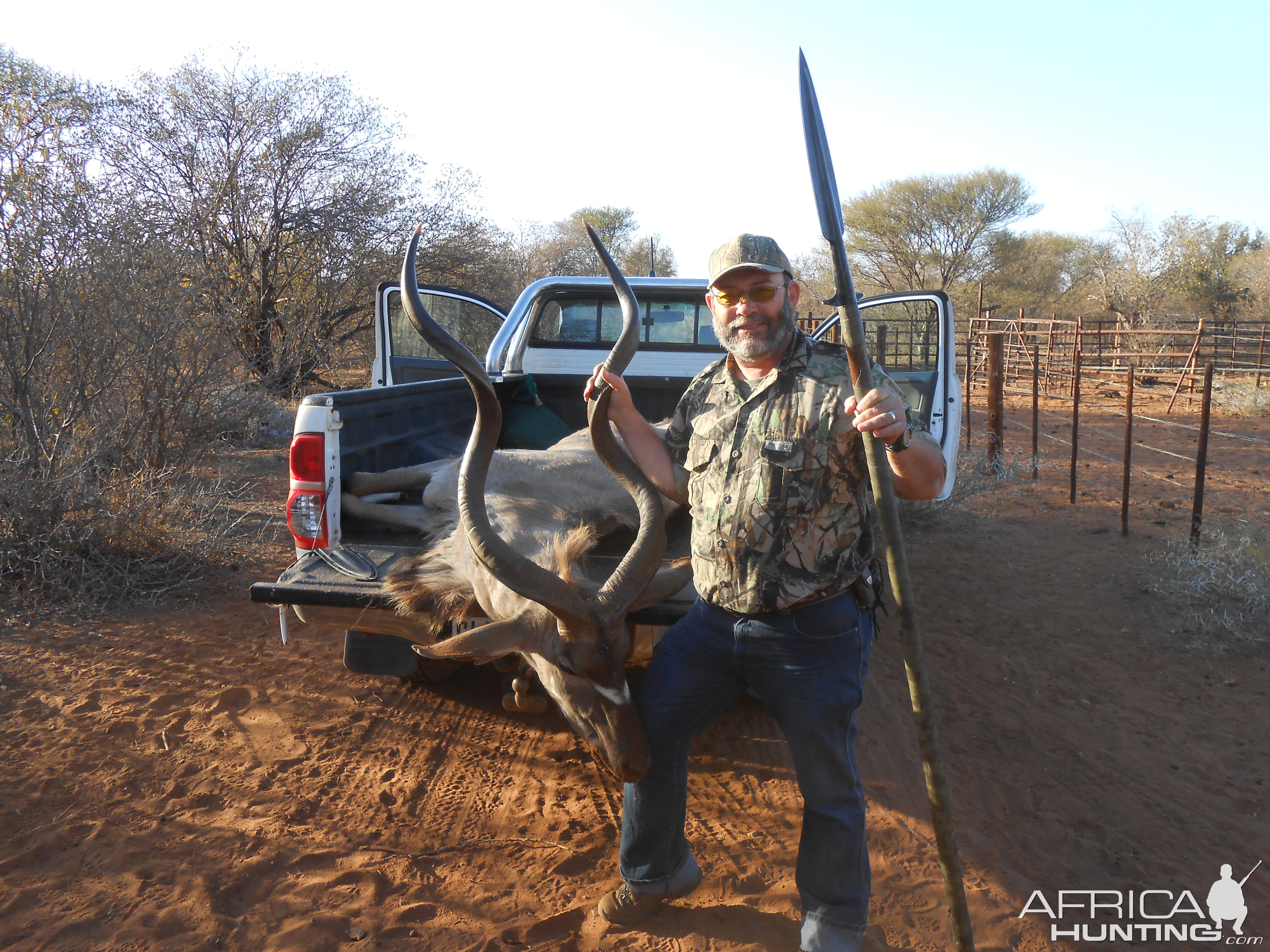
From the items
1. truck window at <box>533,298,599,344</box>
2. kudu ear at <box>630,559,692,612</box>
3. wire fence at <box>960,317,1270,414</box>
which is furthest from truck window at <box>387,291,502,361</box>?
wire fence at <box>960,317,1270,414</box>

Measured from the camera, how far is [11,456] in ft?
19.3

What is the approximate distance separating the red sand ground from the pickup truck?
63cm

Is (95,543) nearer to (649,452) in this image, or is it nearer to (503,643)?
(503,643)

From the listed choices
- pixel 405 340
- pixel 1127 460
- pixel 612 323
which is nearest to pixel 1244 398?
pixel 1127 460

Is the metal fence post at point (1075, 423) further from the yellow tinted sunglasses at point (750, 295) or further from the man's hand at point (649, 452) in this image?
the yellow tinted sunglasses at point (750, 295)

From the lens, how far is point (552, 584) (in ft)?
9.12

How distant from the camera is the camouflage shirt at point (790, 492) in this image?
2.46m

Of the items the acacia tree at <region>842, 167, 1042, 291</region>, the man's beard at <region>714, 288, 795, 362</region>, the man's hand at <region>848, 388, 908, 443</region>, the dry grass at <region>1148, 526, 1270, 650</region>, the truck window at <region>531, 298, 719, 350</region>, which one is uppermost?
the acacia tree at <region>842, 167, 1042, 291</region>

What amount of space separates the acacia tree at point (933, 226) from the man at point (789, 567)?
3332 cm

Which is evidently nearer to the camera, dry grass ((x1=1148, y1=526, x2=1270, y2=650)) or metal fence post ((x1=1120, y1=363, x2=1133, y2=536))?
dry grass ((x1=1148, y1=526, x2=1270, y2=650))

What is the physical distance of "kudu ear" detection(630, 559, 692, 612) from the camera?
3146 mm

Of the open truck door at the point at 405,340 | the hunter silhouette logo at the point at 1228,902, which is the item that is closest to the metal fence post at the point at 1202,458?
the hunter silhouette logo at the point at 1228,902

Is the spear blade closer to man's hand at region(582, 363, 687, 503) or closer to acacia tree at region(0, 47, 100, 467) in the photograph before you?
man's hand at region(582, 363, 687, 503)

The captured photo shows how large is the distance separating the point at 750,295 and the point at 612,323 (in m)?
4.44
